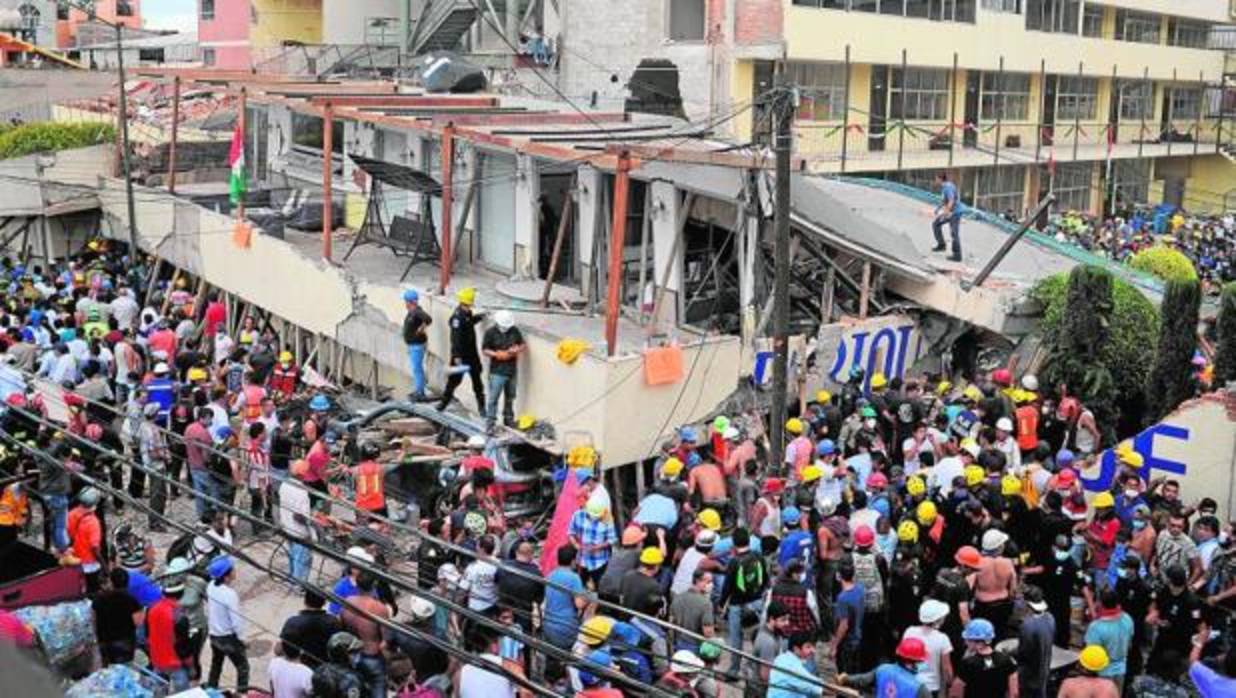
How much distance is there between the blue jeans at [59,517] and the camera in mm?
13617

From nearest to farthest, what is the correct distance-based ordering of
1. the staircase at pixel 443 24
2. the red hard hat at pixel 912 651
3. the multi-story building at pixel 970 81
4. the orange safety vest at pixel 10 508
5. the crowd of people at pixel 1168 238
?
the red hard hat at pixel 912 651 → the orange safety vest at pixel 10 508 → the crowd of people at pixel 1168 238 → the multi-story building at pixel 970 81 → the staircase at pixel 443 24

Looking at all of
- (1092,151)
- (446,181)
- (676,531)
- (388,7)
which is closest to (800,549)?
(676,531)

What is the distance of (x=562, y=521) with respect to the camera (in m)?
13.3

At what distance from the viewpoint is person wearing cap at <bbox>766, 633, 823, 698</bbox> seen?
8.60 m

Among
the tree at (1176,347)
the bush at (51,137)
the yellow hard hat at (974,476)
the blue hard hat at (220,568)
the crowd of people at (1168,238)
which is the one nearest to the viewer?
the blue hard hat at (220,568)

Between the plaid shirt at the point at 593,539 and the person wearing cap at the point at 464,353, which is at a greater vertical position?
the person wearing cap at the point at 464,353

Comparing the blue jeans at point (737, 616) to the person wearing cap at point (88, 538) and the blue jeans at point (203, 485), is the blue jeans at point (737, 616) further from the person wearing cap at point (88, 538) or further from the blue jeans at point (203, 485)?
the blue jeans at point (203, 485)

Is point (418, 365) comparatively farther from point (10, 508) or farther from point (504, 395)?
point (10, 508)

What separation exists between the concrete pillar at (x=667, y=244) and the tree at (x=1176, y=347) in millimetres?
6641

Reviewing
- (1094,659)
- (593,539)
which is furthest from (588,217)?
(1094,659)

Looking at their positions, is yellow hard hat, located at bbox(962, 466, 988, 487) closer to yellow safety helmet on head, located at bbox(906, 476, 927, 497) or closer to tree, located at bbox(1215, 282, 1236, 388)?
yellow safety helmet on head, located at bbox(906, 476, 927, 497)

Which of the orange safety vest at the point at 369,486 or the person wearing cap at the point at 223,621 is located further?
the orange safety vest at the point at 369,486

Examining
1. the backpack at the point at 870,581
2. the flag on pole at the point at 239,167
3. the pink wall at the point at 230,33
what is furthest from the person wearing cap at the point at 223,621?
the pink wall at the point at 230,33

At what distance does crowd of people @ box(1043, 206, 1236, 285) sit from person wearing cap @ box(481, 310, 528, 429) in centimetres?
1602
